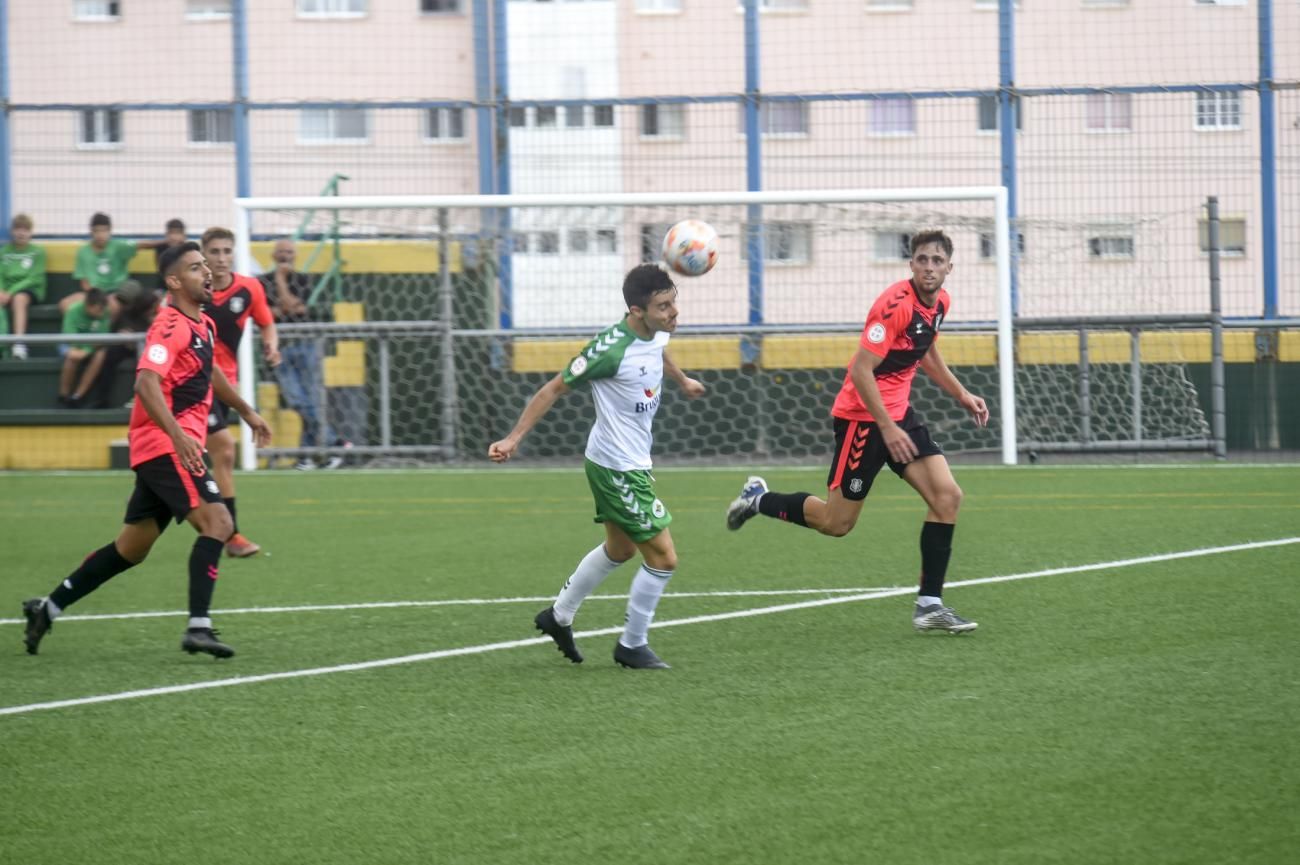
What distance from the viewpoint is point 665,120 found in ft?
61.1

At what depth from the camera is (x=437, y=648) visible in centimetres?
728

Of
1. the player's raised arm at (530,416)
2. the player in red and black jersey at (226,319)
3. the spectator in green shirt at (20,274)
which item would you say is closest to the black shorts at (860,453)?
the player's raised arm at (530,416)

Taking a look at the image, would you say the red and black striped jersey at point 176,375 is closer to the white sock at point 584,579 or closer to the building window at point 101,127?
the white sock at point 584,579

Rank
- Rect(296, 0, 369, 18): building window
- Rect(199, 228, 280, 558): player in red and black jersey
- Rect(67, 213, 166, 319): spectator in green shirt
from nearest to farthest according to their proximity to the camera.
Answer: Rect(199, 228, 280, 558): player in red and black jersey → Rect(67, 213, 166, 319): spectator in green shirt → Rect(296, 0, 369, 18): building window

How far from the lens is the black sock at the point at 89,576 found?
7410 millimetres

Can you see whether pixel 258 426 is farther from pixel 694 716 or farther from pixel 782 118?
pixel 782 118

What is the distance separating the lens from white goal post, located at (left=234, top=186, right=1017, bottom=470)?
16.8 metres

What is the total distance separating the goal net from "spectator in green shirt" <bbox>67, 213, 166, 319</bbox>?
4.97 ft

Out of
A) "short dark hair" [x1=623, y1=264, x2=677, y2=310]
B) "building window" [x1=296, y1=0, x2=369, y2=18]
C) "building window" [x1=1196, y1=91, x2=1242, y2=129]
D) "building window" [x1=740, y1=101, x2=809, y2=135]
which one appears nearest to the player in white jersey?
"short dark hair" [x1=623, y1=264, x2=677, y2=310]

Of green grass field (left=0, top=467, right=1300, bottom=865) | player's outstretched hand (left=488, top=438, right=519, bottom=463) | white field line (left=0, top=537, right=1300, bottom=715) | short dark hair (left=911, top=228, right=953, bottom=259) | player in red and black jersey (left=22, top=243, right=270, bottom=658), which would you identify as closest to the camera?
green grass field (left=0, top=467, right=1300, bottom=865)

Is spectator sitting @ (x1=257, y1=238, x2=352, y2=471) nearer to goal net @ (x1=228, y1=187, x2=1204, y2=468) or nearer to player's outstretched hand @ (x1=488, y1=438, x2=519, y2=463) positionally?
goal net @ (x1=228, y1=187, x2=1204, y2=468)

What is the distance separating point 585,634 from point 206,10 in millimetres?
22263

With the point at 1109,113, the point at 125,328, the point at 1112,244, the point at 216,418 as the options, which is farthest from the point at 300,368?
the point at 1109,113

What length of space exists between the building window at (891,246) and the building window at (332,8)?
31.0 feet
